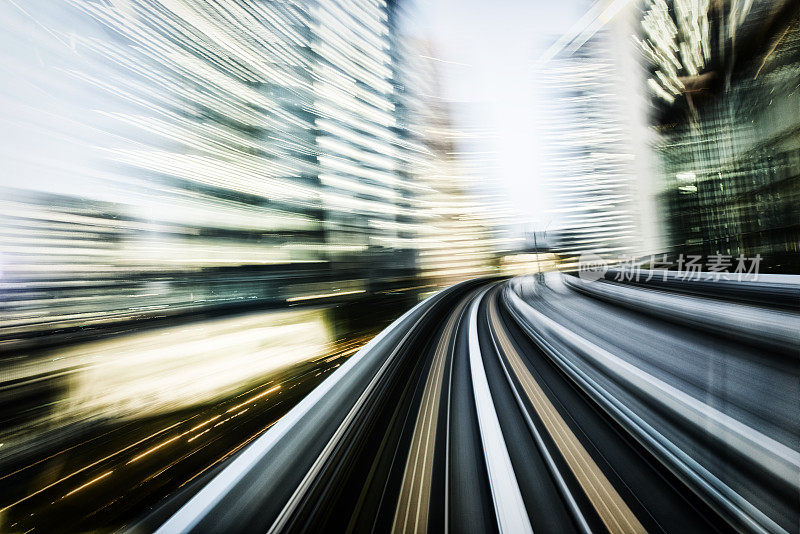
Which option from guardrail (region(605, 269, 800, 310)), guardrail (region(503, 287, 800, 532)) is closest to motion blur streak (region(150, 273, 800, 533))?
guardrail (region(503, 287, 800, 532))

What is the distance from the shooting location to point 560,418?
2.65ft

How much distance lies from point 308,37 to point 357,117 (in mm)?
3019

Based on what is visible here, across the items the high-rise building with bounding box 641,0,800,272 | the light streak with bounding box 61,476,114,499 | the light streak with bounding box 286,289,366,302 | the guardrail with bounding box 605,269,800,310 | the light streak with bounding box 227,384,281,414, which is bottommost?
the light streak with bounding box 227,384,281,414

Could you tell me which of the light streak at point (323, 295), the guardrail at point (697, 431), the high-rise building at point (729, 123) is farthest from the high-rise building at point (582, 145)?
the guardrail at point (697, 431)

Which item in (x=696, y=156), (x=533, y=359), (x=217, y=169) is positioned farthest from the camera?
(x=696, y=156)

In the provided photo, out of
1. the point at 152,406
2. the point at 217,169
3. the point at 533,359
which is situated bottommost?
the point at 152,406

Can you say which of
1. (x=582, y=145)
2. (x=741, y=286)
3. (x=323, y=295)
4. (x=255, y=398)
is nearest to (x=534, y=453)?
(x=741, y=286)

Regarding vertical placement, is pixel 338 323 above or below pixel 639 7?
below

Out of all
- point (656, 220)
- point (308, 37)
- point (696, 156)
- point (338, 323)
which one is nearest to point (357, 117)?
point (308, 37)

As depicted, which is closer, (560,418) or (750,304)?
(560,418)

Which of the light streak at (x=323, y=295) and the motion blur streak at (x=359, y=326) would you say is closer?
the motion blur streak at (x=359, y=326)

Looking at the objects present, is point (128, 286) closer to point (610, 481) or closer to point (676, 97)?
point (610, 481)

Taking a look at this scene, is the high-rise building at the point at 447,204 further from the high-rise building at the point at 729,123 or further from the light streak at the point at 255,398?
the light streak at the point at 255,398

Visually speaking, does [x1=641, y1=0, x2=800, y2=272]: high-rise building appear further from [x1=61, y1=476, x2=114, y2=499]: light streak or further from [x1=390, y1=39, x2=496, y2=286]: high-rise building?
[x1=390, y1=39, x2=496, y2=286]: high-rise building
